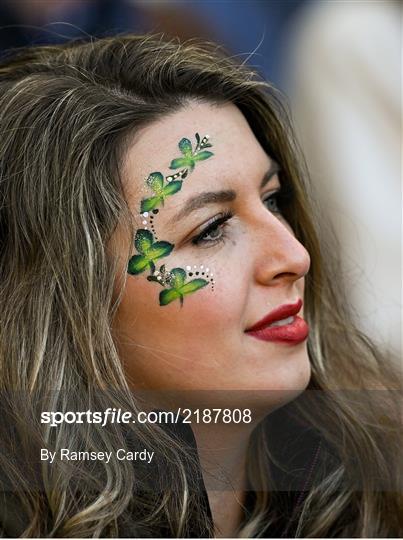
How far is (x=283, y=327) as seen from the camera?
1.29 metres

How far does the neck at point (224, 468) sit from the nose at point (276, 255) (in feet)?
0.82

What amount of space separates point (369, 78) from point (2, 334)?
114cm

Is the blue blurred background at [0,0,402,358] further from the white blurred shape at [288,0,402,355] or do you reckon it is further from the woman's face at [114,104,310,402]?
the woman's face at [114,104,310,402]

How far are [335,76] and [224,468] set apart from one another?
1078 millimetres

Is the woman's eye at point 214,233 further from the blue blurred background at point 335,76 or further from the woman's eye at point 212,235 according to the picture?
the blue blurred background at point 335,76

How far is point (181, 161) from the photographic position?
127cm

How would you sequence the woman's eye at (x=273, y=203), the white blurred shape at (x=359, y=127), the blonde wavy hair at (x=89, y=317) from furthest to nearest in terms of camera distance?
the white blurred shape at (x=359, y=127) < the woman's eye at (x=273, y=203) < the blonde wavy hair at (x=89, y=317)

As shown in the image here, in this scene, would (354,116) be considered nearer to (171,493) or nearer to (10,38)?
(10,38)

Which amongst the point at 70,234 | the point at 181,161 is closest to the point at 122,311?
the point at 70,234

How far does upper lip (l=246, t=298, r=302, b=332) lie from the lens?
127 cm

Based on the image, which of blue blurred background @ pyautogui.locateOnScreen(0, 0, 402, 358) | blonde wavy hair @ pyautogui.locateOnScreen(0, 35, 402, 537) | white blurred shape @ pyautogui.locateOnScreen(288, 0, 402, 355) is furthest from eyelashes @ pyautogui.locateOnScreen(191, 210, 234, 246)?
white blurred shape @ pyautogui.locateOnScreen(288, 0, 402, 355)

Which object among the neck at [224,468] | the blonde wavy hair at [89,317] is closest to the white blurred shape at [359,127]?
the blonde wavy hair at [89,317]

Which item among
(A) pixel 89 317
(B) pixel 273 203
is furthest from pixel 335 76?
(A) pixel 89 317

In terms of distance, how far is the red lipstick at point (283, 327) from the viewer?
1.27 metres
